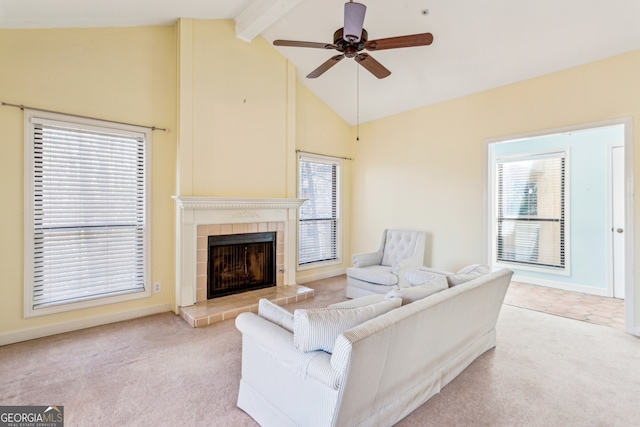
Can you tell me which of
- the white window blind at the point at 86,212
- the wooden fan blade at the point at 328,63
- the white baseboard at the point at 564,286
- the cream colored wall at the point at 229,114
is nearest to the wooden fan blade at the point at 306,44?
the wooden fan blade at the point at 328,63

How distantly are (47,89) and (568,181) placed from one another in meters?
7.03

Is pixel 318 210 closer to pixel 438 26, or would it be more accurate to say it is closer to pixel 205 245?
pixel 205 245

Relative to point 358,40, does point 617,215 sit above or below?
below

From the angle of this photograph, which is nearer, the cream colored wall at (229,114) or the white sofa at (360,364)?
the white sofa at (360,364)

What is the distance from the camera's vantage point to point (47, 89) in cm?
301

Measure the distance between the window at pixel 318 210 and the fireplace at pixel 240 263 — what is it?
796 mm

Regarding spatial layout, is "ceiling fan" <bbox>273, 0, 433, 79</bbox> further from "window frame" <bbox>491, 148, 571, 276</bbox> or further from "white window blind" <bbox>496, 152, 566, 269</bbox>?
"white window blind" <bbox>496, 152, 566, 269</bbox>

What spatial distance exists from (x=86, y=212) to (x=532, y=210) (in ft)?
21.4

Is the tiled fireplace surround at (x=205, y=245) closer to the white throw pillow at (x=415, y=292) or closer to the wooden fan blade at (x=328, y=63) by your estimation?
the wooden fan blade at (x=328, y=63)

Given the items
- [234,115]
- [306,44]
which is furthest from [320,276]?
[306,44]

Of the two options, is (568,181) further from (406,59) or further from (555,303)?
(406,59)

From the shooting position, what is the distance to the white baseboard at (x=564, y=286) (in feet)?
14.9

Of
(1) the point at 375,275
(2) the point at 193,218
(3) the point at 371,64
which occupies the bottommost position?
(1) the point at 375,275

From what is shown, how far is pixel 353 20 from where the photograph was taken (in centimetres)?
221
